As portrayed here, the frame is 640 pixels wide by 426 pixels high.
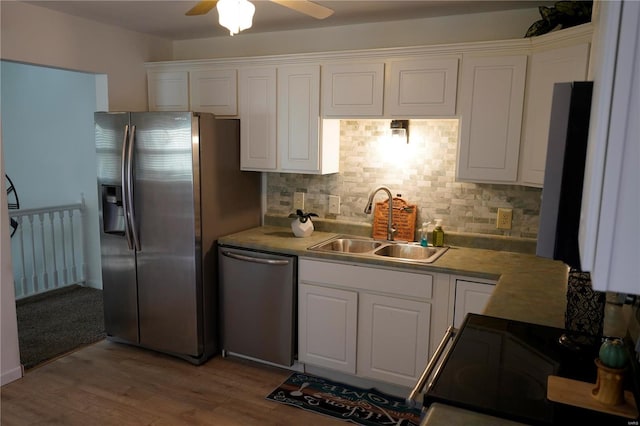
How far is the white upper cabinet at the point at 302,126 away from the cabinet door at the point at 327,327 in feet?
2.78

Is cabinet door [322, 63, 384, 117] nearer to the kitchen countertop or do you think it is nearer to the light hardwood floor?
the kitchen countertop

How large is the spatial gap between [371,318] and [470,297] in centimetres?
61

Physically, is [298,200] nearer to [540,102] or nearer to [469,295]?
[469,295]

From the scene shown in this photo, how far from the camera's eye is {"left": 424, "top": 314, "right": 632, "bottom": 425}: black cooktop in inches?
47.3

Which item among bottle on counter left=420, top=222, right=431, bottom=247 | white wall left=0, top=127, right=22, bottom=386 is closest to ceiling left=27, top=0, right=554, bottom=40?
white wall left=0, top=127, right=22, bottom=386

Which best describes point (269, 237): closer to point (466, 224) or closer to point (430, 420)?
point (466, 224)

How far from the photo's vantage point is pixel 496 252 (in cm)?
305

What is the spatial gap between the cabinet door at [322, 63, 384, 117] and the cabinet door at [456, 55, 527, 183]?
0.52 metres

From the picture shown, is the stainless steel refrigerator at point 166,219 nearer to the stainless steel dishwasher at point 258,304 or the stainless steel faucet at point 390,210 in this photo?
the stainless steel dishwasher at point 258,304

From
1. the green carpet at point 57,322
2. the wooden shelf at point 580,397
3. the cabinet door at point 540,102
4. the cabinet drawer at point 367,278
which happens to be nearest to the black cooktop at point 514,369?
the wooden shelf at point 580,397

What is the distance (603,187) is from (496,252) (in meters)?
2.51

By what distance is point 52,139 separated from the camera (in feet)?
15.7

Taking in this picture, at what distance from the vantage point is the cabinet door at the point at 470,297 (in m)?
2.64

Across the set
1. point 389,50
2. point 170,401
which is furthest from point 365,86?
point 170,401
